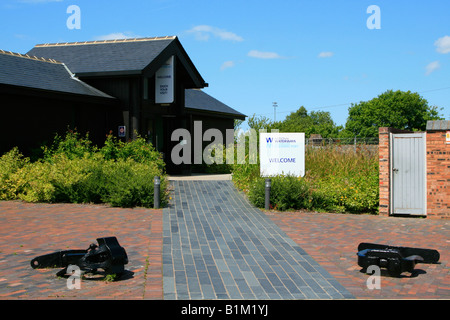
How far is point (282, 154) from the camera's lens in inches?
563

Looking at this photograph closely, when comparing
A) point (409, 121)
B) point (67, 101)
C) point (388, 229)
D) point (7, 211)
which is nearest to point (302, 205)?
point (388, 229)

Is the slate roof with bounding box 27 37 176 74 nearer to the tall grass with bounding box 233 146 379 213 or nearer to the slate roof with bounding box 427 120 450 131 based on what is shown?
the tall grass with bounding box 233 146 379 213

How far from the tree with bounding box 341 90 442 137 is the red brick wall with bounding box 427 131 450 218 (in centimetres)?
6399

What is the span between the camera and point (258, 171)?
1556 centimetres

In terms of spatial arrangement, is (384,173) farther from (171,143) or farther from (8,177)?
(171,143)

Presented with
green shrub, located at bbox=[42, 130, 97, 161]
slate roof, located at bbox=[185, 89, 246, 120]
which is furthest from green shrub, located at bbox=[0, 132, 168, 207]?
slate roof, located at bbox=[185, 89, 246, 120]

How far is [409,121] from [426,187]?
220ft

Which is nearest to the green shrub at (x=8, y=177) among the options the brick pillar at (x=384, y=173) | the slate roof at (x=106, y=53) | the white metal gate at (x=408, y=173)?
the slate roof at (x=106, y=53)

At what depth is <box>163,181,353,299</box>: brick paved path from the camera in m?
5.80

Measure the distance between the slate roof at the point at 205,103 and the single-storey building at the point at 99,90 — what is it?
1918mm

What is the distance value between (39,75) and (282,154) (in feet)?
32.8

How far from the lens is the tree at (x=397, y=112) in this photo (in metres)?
72.7

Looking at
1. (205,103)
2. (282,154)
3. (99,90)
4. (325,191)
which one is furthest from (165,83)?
(325,191)
